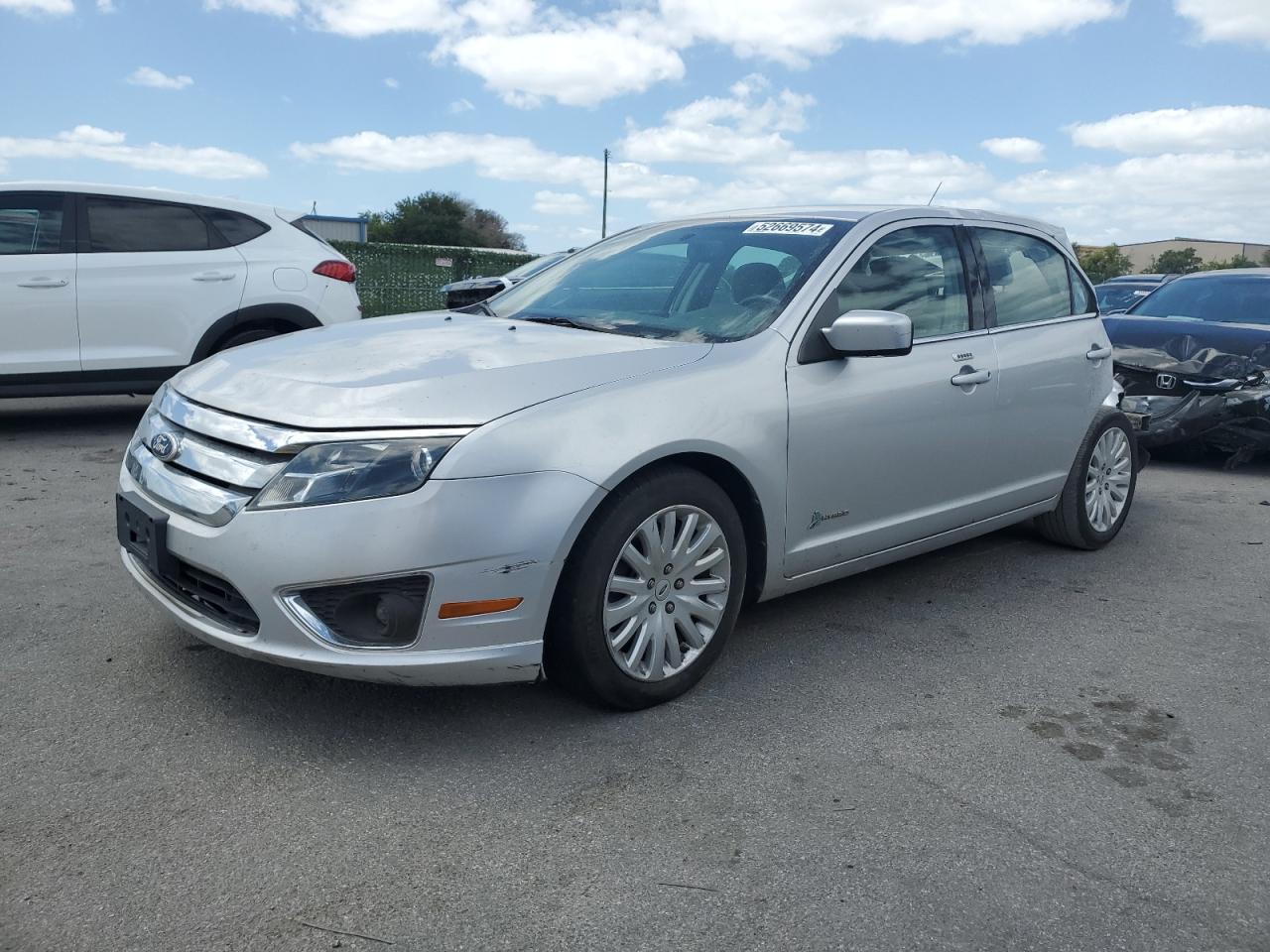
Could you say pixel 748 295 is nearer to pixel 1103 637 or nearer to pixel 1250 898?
pixel 1103 637

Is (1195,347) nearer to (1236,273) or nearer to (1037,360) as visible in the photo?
(1236,273)

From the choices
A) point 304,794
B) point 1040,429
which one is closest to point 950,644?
point 1040,429

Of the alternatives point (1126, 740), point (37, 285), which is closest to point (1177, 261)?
point (37, 285)

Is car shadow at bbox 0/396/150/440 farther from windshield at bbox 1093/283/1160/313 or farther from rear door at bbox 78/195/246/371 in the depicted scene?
windshield at bbox 1093/283/1160/313

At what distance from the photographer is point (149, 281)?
736cm

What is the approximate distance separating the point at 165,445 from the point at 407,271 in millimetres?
15577

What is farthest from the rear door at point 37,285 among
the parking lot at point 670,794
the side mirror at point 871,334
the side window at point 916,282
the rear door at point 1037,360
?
the rear door at point 1037,360

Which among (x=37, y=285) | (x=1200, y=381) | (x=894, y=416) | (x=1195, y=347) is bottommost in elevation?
(x=1200, y=381)

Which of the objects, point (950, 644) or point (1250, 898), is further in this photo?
point (950, 644)

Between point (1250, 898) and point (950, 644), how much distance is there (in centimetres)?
164

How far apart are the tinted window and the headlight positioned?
5.44 metres

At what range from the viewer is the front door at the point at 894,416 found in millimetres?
3734

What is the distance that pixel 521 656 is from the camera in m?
2.99

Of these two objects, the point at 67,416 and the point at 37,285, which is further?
the point at 67,416
